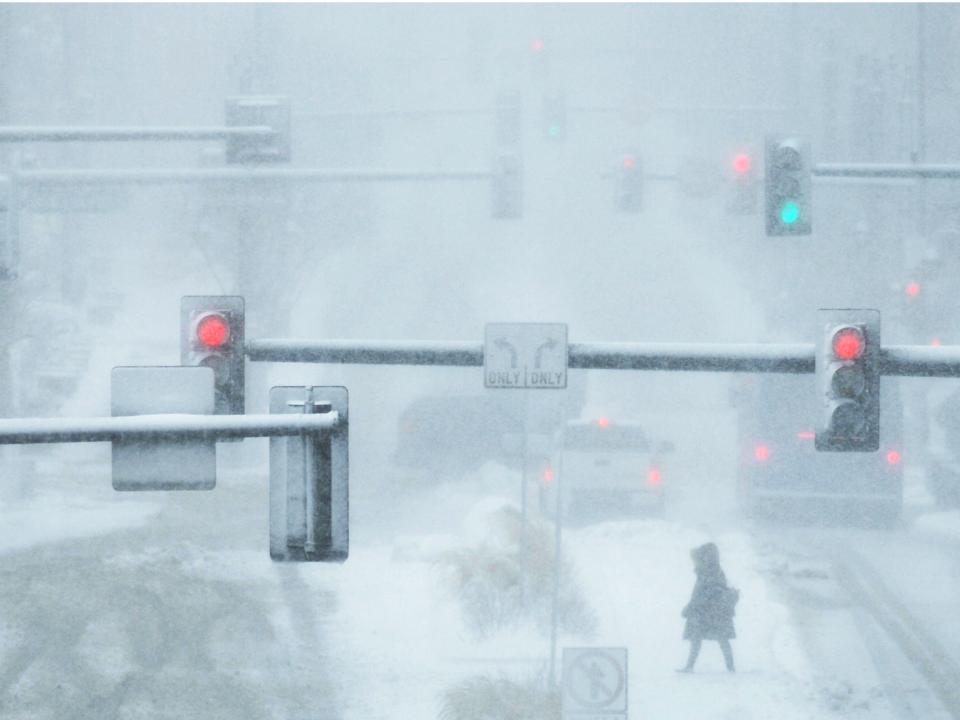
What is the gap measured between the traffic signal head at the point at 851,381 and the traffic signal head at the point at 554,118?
16.4m

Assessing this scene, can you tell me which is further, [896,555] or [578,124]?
[578,124]

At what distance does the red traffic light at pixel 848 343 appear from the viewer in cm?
698

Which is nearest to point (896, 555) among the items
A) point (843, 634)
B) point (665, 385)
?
point (843, 634)

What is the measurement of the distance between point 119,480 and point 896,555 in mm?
17977

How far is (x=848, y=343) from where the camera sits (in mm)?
6996

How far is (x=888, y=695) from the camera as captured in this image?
1371cm

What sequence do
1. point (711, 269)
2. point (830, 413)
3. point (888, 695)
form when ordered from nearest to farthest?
point (830, 413) → point (888, 695) → point (711, 269)

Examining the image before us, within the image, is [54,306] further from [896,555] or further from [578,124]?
[578,124]

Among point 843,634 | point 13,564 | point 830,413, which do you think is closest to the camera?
point 830,413

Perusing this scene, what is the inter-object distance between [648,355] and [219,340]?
210 centimetres

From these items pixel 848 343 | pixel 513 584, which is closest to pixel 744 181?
pixel 513 584

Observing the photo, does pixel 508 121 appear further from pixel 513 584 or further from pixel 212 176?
pixel 212 176

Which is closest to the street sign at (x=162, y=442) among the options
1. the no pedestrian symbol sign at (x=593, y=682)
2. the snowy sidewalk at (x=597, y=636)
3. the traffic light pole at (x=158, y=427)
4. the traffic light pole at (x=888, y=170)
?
the traffic light pole at (x=158, y=427)

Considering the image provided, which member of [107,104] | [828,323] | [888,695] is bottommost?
[888,695]
